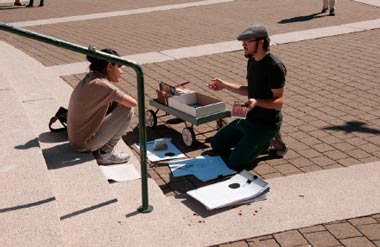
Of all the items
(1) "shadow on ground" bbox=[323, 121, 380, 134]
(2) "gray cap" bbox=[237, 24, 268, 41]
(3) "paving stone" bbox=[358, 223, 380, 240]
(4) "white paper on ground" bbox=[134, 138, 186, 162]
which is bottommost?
(4) "white paper on ground" bbox=[134, 138, 186, 162]

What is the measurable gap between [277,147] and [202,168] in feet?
2.74

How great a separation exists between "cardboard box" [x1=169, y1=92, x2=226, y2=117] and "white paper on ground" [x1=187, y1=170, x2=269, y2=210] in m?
1.08

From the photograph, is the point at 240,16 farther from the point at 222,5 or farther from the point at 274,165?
the point at 274,165

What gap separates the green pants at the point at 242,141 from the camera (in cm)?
571

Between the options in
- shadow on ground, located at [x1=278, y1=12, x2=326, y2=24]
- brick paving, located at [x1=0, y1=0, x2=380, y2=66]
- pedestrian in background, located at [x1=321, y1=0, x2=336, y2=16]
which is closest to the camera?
brick paving, located at [x1=0, y1=0, x2=380, y2=66]

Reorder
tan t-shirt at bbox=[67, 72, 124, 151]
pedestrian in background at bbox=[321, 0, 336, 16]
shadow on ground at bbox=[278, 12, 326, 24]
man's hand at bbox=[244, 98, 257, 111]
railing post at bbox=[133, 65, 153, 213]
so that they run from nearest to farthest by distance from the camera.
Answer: railing post at bbox=[133, 65, 153, 213] → tan t-shirt at bbox=[67, 72, 124, 151] → man's hand at bbox=[244, 98, 257, 111] → shadow on ground at bbox=[278, 12, 326, 24] → pedestrian in background at bbox=[321, 0, 336, 16]

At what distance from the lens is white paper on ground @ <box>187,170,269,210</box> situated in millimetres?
4953

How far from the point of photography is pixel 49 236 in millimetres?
3742

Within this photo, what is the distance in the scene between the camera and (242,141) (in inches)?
228

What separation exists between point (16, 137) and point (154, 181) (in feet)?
4.32

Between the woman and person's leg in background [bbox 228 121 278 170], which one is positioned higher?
the woman

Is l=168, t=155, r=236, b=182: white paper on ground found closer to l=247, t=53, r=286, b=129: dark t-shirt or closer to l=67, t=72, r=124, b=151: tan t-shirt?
l=247, t=53, r=286, b=129: dark t-shirt

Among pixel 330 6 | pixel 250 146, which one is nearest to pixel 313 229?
pixel 250 146

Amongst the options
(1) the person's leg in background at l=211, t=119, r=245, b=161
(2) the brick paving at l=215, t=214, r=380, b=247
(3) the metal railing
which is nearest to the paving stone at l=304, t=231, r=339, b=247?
(2) the brick paving at l=215, t=214, r=380, b=247
